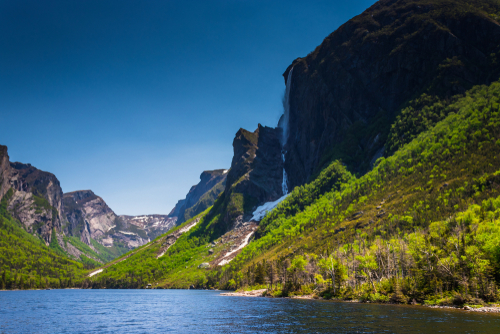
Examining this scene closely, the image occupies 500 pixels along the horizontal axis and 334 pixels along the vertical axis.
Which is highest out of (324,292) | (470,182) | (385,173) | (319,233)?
(385,173)

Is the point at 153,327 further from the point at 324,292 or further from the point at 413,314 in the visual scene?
the point at 324,292

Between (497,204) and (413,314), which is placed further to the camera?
(497,204)

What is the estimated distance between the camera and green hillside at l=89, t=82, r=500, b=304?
68.2m

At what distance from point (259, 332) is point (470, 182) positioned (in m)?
119

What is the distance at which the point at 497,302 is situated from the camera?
60.1 meters

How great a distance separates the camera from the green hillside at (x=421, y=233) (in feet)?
224

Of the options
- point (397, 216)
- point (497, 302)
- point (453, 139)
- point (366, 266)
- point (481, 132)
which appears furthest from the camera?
point (453, 139)

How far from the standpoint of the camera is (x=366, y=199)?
184125mm

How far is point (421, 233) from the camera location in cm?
10994

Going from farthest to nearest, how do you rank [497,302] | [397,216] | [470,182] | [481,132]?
[481,132] < [397,216] < [470,182] < [497,302]

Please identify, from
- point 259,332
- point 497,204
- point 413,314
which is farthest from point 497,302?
point 497,204

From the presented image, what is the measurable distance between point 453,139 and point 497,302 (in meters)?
124

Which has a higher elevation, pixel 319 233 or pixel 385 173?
pixel 385 173

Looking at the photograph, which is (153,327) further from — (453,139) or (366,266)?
(453,139)
